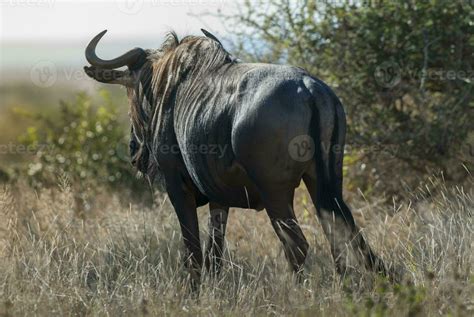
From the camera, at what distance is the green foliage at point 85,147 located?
12414 mm

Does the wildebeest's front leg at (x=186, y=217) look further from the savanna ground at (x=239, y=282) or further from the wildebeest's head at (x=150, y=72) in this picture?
the wildebeest's head at (x=150, y=72)

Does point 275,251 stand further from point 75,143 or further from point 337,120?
point 75,143

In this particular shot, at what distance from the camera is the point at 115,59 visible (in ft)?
24.2

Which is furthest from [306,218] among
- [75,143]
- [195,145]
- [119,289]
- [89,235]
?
[75,143]

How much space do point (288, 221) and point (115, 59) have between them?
237 centimetres

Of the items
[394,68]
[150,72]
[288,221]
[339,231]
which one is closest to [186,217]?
[288,221]

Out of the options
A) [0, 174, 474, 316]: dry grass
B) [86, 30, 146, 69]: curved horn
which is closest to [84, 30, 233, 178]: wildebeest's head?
[86, 30, 146, 69]: curved horn

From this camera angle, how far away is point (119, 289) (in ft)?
18.9

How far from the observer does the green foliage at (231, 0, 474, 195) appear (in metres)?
9.30

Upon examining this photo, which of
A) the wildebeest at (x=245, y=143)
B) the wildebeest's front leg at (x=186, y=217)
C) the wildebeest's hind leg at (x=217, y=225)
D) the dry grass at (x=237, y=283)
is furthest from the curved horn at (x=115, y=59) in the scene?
the wildebeest's hind leg at (x=217, y=225)

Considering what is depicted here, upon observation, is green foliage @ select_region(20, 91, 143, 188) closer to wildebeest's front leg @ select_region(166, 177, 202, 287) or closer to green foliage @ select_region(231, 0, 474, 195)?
green foliage @ select_region(231, 0, 474, 195)

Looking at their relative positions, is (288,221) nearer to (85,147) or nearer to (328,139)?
(328,139)

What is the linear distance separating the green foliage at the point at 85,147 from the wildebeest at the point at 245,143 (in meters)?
5.30

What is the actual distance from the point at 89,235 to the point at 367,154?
3546 millimetres
